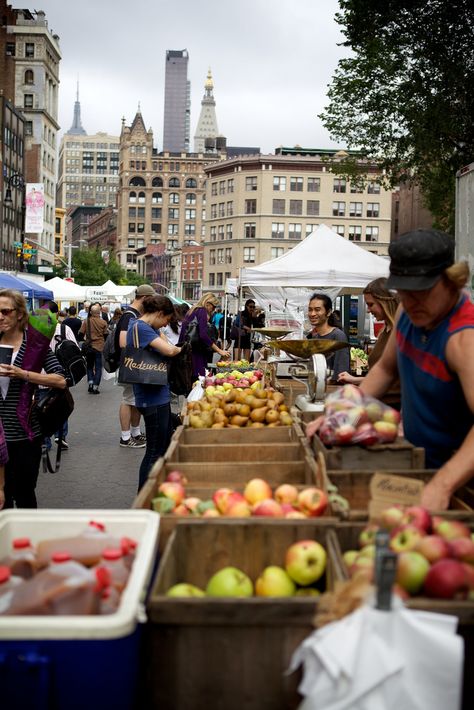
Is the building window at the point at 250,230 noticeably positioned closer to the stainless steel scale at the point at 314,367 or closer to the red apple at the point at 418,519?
the stainless steel scale at the point at 314,367

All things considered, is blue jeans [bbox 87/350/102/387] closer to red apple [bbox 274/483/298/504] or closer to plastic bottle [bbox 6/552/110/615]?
red apple [bbox 274/483/298/504]

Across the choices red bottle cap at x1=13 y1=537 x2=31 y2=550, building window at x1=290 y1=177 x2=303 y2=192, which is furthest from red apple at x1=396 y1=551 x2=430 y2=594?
building window at x1=290 y1=177 x2=303 y2=192

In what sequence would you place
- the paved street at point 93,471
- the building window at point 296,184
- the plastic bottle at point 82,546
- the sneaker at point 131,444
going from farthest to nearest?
the building window at point 296,184, the sneaker at point 131,444, the paved street at point 93,471, the plastic bottle at point 82,546

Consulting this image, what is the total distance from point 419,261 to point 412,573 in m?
1.35

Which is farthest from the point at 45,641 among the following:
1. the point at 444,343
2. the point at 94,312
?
the point at 94,312

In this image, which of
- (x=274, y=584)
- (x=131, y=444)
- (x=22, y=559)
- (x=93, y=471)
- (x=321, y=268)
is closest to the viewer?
(x=22, y=559)

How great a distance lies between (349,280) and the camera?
43.3 ft

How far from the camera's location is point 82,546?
2264 mm

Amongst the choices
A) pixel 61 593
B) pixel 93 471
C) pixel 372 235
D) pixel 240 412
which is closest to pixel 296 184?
pixel 372 235

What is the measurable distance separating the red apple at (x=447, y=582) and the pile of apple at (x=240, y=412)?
280cm

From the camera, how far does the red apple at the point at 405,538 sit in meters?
2.17

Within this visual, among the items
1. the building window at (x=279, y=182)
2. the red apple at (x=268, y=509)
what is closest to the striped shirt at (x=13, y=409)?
the red apple at (x=268, y=509)

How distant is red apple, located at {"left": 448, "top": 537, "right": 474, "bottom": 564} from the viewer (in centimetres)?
215

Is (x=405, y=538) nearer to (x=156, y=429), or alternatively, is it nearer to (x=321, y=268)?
(x=156, y=429)
